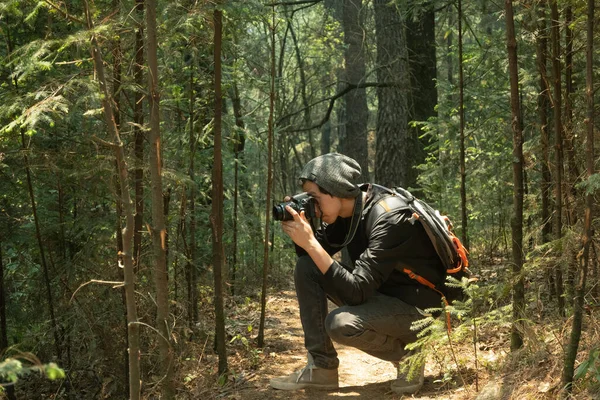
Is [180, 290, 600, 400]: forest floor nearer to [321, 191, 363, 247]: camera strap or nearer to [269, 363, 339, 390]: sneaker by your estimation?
[269, 363, 339, 390]: sneaker

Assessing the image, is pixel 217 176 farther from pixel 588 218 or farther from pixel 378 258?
pixel 588 218

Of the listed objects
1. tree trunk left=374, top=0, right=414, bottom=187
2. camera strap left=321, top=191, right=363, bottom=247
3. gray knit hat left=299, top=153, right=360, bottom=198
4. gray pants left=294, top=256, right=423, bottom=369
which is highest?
tree trunk left=374, top=0, right=414, bottom=187

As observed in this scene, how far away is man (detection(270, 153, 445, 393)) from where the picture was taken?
13.4ft

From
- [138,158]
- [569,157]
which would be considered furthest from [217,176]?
[569,157]

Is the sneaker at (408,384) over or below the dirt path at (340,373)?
over

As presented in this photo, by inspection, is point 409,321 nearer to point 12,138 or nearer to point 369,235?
point 369,235

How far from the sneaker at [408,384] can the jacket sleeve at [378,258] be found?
2.18 feet

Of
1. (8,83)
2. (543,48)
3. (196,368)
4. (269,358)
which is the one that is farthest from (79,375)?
(543,48)

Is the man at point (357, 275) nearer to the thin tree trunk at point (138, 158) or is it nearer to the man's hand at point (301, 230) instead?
the man's hand at point (301, 230)

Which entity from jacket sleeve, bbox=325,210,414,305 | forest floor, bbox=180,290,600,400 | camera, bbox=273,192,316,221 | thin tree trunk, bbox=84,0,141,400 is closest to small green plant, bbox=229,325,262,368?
forest floor, bbox=180,290,600,400

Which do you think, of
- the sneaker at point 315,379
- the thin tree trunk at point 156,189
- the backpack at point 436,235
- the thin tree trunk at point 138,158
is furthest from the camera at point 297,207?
the thin tree trunk at point 138,158

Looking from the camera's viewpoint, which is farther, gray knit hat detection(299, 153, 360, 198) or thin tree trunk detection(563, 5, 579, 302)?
thin tree trunk detection(563, 5, 579, 302)

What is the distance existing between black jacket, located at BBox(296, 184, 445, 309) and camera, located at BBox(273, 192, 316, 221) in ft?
1.23

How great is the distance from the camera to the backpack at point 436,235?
4.03 m
